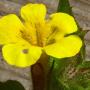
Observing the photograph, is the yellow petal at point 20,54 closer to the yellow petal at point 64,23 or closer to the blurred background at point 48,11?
the yellow petal at point 64,23

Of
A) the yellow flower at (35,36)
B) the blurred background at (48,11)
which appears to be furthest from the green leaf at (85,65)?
the blurred background at (48,11)

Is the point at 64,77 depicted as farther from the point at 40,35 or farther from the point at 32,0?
the point at 32,0

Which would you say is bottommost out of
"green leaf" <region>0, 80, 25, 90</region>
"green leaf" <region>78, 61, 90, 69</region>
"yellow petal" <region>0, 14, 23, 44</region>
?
"green leaf" <region>0, 80, 25, 90</region>

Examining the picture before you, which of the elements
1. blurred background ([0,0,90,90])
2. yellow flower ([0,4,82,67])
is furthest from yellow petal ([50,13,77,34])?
blurred background ([0,0,90,90])

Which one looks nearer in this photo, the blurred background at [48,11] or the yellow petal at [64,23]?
the yellow petal at [64,23]

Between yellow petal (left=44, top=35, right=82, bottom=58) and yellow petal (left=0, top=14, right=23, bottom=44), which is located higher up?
yellow petal (left=44, top=35, right=82, bottom=58)

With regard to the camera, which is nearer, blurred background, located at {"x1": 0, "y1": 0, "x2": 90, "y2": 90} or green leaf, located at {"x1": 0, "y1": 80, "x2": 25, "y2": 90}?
green leaf, located at {"x1": 0, "y1": 80, "x2": 25, "y2": 90}

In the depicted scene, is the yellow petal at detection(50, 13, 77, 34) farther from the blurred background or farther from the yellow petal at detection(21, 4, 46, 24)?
the blurred background

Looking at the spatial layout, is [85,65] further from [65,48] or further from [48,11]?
[48,11]
